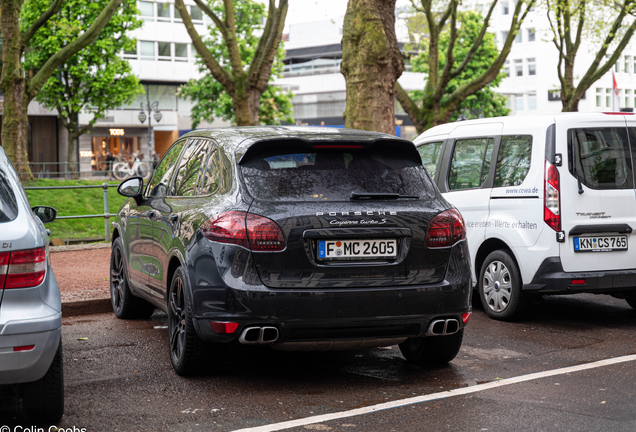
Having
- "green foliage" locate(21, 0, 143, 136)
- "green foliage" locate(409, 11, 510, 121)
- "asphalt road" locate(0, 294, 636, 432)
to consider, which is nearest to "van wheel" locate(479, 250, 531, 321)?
"asphalt road" locate(0, 294, 636, 432)

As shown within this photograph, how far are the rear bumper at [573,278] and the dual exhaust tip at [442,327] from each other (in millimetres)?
2426

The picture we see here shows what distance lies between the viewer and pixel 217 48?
1917 inches

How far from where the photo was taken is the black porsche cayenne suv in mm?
5203

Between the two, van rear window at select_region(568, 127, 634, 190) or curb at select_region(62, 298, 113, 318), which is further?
curb at select_region(62, 298, 113, 318)

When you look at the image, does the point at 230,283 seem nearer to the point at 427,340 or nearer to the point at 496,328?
the point at 427,340

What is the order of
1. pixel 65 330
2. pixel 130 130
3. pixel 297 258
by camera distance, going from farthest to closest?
pixel 130 130, pixel 65 330, pixel 297 258

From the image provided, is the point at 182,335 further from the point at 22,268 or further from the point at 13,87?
the point at 13,87

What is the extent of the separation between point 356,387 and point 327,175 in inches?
54.1

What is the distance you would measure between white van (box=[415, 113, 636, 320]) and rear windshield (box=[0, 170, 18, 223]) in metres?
4.83

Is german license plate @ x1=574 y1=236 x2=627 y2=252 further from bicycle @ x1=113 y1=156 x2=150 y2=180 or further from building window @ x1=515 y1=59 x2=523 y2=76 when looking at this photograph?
building window @ x1=515 y1=59 x2=523 y2=76

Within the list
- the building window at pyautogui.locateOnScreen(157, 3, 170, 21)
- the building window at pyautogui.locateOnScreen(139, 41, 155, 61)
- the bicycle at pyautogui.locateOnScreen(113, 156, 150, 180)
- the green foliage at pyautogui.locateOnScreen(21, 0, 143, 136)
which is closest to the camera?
the bicycle at pyautogui.locateOnScreen(113, 156, 150, 180)

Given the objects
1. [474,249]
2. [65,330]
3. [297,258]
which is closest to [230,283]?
[297,258]

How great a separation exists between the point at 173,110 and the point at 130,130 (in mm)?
3524

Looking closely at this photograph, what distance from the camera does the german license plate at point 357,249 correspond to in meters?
5.26
